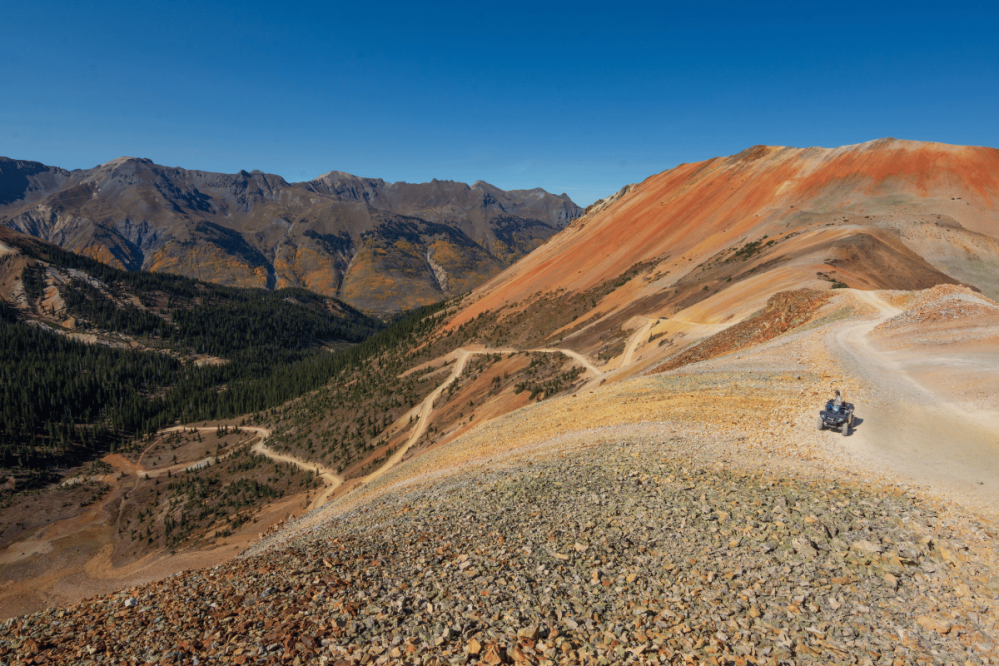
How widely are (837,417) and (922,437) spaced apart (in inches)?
108

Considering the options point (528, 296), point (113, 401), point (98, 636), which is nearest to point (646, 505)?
point (98, 636)

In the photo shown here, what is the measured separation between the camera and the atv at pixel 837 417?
17641 millimetres

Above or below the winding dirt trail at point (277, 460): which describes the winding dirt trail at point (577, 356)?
above

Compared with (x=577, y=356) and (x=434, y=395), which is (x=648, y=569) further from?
(x=434, y=395)

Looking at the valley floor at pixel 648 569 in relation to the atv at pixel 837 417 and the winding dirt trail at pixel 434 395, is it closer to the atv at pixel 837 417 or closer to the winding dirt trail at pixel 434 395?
the atv at pixel 837 417

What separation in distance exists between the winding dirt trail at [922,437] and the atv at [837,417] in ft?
1.62

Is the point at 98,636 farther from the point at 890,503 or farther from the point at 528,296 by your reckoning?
the point at 528,296

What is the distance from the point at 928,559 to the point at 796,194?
82.3 metres

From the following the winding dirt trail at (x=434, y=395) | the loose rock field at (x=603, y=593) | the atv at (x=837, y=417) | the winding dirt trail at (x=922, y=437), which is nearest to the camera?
the loose rock field at (x=603, y=593)

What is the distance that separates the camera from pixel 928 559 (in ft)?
31.8

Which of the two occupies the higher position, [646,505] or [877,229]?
[877,229]

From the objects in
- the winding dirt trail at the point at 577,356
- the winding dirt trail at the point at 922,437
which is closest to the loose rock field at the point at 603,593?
the winding dirt trail at the point at 922,437

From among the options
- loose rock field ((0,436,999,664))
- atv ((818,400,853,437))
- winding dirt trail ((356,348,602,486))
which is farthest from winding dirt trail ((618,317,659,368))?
loose rock field ((0,436,999,664))

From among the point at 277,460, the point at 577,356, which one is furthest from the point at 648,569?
the point at 277,460
